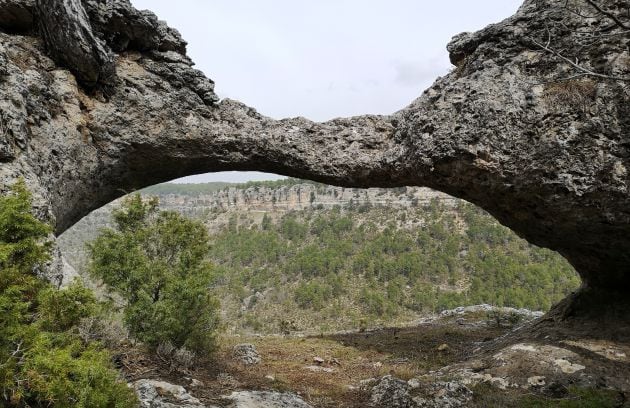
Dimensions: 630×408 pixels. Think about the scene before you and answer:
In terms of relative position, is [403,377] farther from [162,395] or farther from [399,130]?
[399,130]

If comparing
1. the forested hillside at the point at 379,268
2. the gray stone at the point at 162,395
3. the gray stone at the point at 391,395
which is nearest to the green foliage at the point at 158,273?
the gray stone at the point at 162,395

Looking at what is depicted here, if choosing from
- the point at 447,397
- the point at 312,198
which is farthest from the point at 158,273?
the point at 312,198

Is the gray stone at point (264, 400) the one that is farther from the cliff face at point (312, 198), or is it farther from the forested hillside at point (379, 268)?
the cliff face at point (312, 198)

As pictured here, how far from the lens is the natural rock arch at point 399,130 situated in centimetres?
912

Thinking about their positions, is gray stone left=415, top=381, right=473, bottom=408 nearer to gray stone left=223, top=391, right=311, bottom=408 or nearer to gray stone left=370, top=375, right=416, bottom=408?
gray stone left=370, top=375, right=416, bottom=408

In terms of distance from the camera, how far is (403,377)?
1091 cm

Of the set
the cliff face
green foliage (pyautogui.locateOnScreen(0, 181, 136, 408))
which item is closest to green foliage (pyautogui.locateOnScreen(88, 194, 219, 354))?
green foliage (pyautogui.locateOnScreen(0, 181, 136, 408))

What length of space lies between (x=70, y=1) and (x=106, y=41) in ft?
5.77

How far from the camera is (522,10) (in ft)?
35.9

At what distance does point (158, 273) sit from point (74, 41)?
18.3ft

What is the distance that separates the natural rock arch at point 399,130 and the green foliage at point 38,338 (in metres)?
2.81

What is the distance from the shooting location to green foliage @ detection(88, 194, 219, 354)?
379 inches

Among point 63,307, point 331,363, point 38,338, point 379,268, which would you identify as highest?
point 63,307

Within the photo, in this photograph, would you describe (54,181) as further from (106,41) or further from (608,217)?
(608,217)
